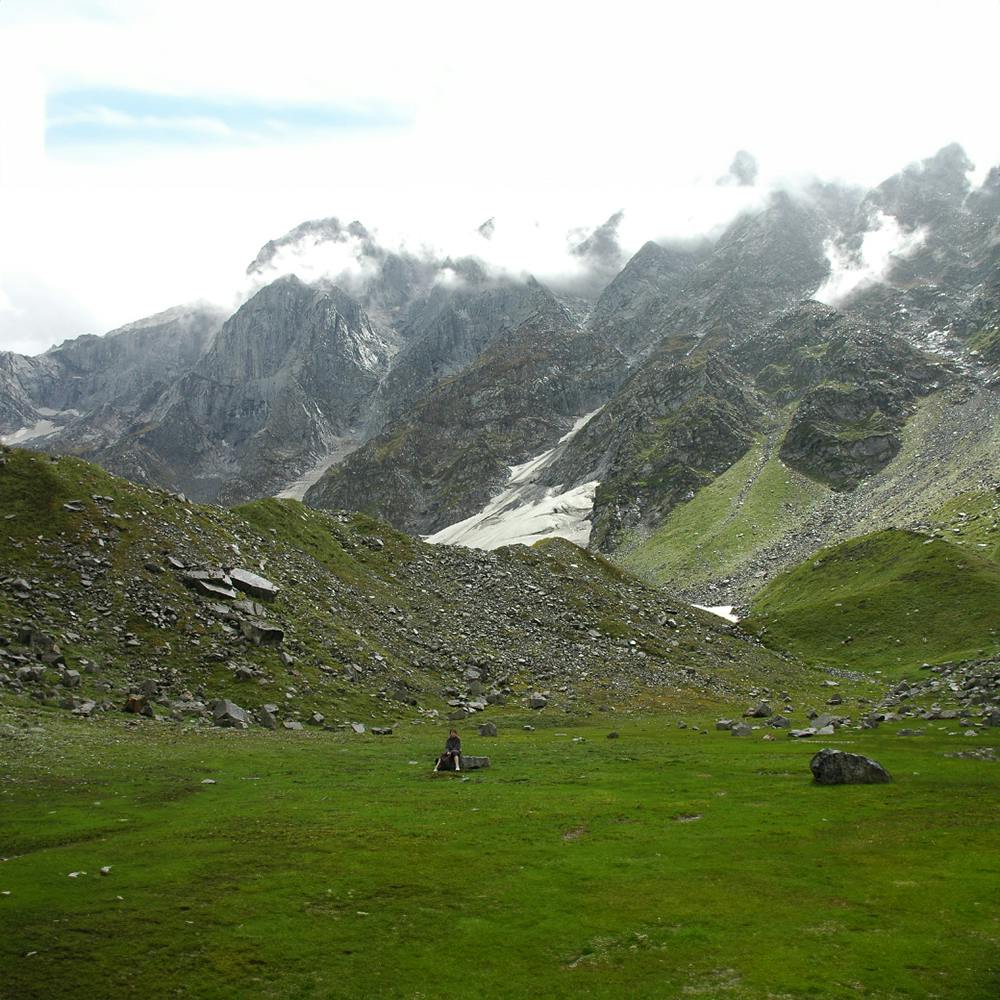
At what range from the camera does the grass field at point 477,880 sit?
68.1 feet

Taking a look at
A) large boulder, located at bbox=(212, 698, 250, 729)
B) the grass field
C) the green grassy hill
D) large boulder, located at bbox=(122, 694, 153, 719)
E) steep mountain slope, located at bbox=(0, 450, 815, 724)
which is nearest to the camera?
the grass field

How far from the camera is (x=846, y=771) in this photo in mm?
41875

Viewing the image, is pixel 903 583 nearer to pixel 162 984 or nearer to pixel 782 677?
pixel 782 677

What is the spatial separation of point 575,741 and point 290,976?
136 feet

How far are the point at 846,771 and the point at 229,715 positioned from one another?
131 ft

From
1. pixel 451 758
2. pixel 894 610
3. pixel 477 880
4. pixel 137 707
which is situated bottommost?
pixel 451 758

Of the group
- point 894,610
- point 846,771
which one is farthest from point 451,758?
point 894,610

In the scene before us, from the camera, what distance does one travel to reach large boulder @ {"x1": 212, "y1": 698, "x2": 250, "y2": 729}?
182 ft

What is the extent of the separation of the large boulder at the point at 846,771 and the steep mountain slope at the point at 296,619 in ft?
121

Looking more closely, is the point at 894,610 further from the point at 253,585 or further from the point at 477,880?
the point at 477,880

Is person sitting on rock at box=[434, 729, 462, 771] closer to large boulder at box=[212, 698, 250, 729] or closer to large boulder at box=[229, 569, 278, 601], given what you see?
large boulder at box=[212, 698, 250, 729]

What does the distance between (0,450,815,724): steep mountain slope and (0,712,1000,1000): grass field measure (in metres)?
13.7

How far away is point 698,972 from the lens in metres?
21.0

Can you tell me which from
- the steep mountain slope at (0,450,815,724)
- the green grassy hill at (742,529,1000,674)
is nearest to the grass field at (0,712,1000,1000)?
the steep mountain slope at (0,450,815,724)
